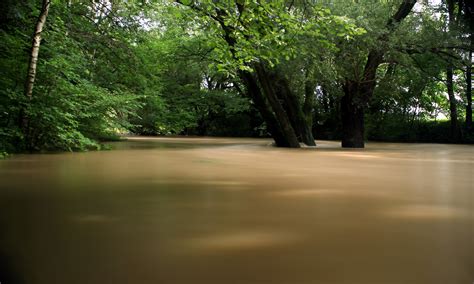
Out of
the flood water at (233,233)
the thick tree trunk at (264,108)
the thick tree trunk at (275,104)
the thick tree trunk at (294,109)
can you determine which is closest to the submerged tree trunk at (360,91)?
the thick tree trunk at (294,109)

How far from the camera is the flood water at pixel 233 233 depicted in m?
1.47

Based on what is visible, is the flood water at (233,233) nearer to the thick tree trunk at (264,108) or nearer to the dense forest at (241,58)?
the dense forest at (241,58)

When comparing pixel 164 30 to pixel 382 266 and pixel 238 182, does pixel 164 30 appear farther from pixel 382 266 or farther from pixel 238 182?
pixel 382 266

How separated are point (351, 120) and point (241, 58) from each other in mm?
6467

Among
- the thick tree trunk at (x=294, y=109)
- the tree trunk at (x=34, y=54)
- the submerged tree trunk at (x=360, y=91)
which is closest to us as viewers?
the tree trunk at (x=34, y=54)

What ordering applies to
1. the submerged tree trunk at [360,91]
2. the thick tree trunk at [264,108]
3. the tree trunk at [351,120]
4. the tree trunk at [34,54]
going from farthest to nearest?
the tree trunk at [351,120] → the thick tree trunk at [264,108] → the submerged tree trunk at [360,91] → the tree trunk at [34,54]

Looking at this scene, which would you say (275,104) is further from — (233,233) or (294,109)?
(233,233)

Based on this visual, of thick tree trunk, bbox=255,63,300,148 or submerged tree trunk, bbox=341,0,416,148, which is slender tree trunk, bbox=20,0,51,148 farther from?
submerged tree trunk, bbox=341,0,416,148

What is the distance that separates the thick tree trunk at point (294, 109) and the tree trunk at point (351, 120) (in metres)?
1.43

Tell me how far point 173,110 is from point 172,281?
21016 millimetres

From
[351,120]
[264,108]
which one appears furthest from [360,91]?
[264,108]

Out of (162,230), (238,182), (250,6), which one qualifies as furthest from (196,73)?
(162,230)

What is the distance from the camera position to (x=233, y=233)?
6.65ft

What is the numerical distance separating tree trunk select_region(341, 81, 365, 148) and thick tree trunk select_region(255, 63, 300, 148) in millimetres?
1921
